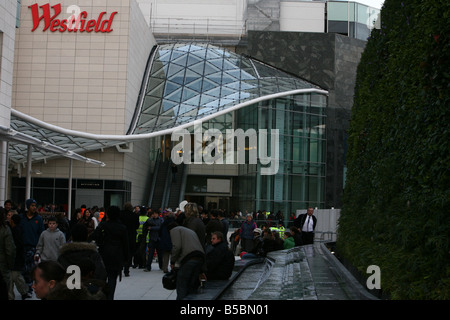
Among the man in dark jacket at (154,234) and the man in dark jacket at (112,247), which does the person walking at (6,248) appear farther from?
the man in dark jacket at (154,234)

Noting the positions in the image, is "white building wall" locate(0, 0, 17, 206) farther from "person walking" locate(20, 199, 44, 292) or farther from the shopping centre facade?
"person walking" locate(20, 199, 44, 292)

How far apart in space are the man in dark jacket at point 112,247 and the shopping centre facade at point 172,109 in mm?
16991

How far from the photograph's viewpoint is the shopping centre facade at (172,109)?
34.3 meters

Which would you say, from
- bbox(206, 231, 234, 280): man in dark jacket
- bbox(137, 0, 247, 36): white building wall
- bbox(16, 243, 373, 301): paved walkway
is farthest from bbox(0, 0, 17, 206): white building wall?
bbox(137, 0, 247, 36): white building wall

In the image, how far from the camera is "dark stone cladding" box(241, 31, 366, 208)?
135 feet

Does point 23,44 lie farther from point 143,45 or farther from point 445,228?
point 445,228

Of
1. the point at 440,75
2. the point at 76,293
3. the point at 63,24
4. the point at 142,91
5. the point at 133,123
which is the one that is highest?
the point at 63,24

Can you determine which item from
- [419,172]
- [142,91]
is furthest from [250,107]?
[419,172]

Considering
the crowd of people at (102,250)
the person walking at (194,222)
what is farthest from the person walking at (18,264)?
the person walking at (194,222)

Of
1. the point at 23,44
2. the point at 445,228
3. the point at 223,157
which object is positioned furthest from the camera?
the point at 223,157

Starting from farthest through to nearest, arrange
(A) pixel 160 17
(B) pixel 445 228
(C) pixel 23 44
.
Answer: (A) pixel 160 17 < (C) pixel 23 44 < (B) pixel 445 228

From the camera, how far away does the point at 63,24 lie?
3500 cm

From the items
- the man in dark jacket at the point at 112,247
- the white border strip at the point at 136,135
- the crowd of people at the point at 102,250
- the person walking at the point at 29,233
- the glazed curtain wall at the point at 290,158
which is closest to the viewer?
the crowd of people at the point at 102,250

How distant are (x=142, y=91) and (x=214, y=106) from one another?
5993mm
